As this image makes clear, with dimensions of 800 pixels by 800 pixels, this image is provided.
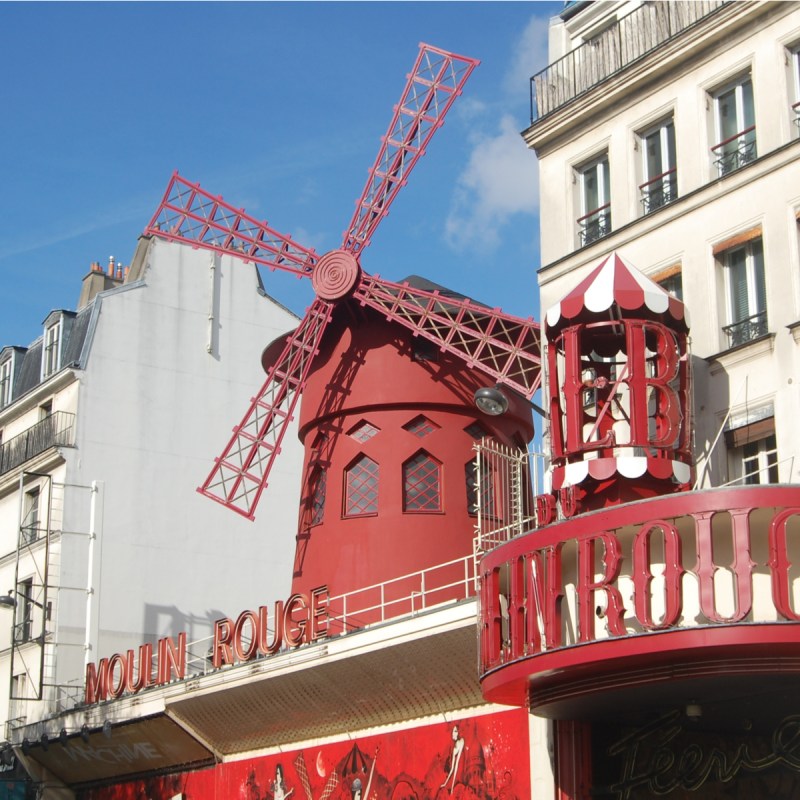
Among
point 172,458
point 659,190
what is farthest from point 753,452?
point 172,458

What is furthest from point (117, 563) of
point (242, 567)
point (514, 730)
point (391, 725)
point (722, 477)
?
point (722, 477)

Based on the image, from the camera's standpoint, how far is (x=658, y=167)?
45.8 ft

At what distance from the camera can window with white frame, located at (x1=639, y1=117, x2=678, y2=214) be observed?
13.7 meters

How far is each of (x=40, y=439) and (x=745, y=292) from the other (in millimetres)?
14503

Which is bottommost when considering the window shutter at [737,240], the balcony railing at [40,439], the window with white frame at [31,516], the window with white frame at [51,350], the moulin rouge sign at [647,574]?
the moulin rouge sign at [647,574]

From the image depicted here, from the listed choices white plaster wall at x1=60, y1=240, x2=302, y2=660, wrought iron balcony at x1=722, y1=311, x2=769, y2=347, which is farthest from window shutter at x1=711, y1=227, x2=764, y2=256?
white plaster wall at x1=60, y1=240, x2=302, y2=660

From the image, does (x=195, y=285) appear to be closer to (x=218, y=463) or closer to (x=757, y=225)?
(x=218, y=463)

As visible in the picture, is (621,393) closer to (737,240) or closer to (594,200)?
(737,240)

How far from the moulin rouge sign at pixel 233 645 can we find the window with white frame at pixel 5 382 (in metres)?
7.73

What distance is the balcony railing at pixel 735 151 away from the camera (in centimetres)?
1295

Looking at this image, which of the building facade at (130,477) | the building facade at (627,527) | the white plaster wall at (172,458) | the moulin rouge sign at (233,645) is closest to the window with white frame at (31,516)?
the building facade at (130,477)

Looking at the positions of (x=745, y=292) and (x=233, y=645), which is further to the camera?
(x=233, y=645)

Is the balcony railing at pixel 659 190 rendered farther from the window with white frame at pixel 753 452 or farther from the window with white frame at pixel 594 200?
the window with white frame at pixel 753 452

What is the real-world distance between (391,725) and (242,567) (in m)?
9.65
